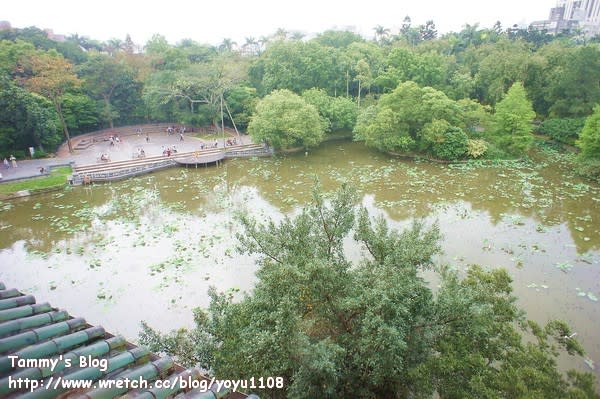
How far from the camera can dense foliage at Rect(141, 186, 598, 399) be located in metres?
5.82

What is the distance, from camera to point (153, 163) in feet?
81.7

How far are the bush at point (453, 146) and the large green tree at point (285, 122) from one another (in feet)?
28.2

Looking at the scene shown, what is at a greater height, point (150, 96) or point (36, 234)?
point (150, 96)

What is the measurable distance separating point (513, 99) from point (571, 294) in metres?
17.4

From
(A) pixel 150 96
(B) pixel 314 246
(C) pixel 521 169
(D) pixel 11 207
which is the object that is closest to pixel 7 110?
(D) pixel 11 207

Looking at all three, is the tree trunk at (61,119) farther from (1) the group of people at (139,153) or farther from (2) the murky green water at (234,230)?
(2) the murky green water at (234,230)

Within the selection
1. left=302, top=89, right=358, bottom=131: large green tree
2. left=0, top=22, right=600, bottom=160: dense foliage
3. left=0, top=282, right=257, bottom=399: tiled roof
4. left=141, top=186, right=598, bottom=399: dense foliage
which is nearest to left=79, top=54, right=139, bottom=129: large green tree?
left=0, top=22, right=600, bottom=160: dense foliage

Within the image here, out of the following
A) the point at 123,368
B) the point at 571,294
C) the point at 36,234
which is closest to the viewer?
the point at 123,368

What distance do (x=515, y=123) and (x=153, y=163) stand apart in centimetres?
2434

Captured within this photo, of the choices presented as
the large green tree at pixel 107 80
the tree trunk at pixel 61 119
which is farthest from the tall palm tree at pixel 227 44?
the tree trunk at pixel 61 119

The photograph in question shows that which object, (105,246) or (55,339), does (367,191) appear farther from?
(55,339)

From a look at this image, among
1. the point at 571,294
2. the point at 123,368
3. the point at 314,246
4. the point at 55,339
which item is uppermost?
the point at 55,339

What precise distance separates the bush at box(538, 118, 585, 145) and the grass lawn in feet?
112

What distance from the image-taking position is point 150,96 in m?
31.6
